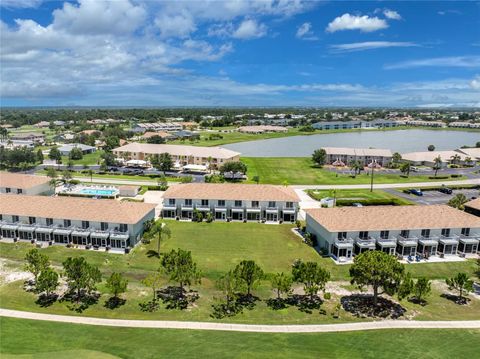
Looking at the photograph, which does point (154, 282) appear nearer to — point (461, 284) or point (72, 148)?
point (461, 284)

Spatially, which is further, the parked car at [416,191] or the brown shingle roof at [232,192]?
the parked car at [416,191]

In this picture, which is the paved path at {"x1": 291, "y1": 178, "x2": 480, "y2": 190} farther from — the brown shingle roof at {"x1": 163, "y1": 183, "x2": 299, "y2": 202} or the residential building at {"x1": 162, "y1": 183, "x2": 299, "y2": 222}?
the residential building at {"x1": 162, "y1": 183, "x2": 299, "y2": 222}

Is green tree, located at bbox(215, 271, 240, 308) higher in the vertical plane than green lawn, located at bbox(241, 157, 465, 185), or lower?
lower

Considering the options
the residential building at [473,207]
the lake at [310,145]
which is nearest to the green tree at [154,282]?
the residential building at [473,207]

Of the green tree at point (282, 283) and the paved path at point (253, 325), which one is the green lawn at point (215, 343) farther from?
the green tree at point (282, 283)

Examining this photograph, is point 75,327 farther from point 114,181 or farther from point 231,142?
point 231,142

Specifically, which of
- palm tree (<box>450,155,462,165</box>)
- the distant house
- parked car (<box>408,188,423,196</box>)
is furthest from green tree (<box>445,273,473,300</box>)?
the distant house
